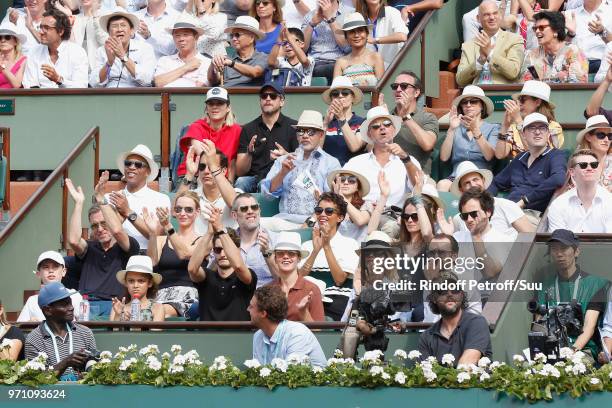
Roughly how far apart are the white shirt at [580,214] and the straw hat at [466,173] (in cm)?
118

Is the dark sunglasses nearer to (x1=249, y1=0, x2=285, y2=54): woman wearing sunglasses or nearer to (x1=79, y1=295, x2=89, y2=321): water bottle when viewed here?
(x1=79, y1=295, x2=89, y2=321): water bottle

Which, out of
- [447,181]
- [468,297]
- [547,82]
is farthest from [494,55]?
[468,297]

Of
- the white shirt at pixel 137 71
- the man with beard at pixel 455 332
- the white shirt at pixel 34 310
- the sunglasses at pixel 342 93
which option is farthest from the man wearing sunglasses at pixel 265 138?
the man with beard at pixel 455 332

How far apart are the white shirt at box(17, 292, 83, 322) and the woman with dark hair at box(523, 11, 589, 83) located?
499cm

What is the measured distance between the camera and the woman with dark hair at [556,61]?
16.8 meters

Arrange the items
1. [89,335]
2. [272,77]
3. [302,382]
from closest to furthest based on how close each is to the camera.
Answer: [302,382], [89,335], [272,77]

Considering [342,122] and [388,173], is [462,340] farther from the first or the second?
[342,122]

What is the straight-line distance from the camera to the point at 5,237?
15.2 metres

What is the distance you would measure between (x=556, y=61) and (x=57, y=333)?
601cm

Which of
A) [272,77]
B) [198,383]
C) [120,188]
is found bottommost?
[198,383]

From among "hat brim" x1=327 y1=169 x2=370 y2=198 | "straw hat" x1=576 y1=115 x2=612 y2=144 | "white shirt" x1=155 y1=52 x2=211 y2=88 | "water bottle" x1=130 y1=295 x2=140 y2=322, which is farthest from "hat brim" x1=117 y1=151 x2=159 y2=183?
"straw hat" x1=576 y1=115 x2=612 y2=144

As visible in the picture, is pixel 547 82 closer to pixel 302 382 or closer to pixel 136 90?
pixel 136 90

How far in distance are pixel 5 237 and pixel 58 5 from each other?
4.94 metres

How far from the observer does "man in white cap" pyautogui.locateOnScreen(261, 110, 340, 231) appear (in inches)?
619
